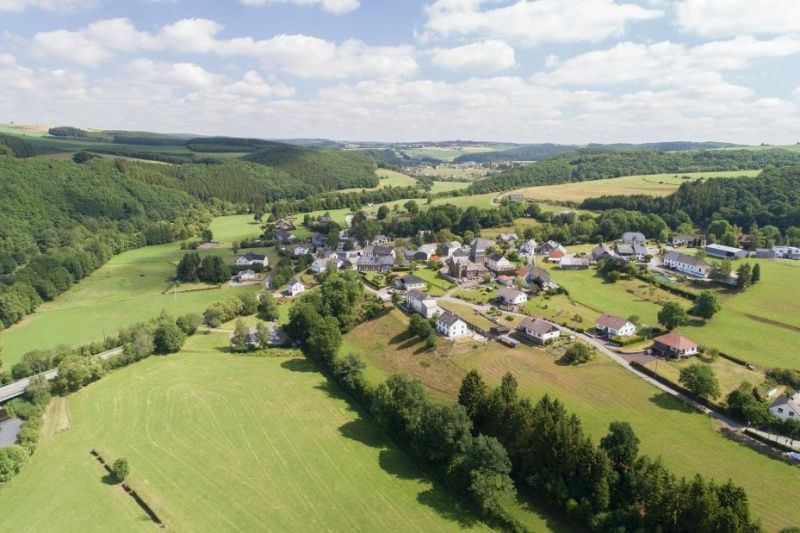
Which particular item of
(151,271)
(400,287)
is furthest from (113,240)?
(400,287)

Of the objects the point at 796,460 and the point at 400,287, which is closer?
the point at 796,460

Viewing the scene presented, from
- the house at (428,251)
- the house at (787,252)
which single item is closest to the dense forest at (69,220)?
the house at (428,251)

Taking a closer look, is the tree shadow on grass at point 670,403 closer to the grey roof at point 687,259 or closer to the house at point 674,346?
the house at point 674,346

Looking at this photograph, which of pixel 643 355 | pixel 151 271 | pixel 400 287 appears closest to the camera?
pixel 643 355

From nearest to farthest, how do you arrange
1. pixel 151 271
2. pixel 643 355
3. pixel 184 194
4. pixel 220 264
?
pixel 643 355 < pixel 220 264 < pixel 151 271 < pixel 184 194

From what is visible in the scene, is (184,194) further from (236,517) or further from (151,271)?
(236,517)

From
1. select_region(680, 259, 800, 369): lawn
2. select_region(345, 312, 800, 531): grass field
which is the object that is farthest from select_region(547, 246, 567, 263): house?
select_region(345, 312, 800, 531): grass field

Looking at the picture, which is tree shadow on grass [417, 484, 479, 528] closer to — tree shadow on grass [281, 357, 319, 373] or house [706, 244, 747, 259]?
tree shadow on grass [281, 357, 319, 373]
